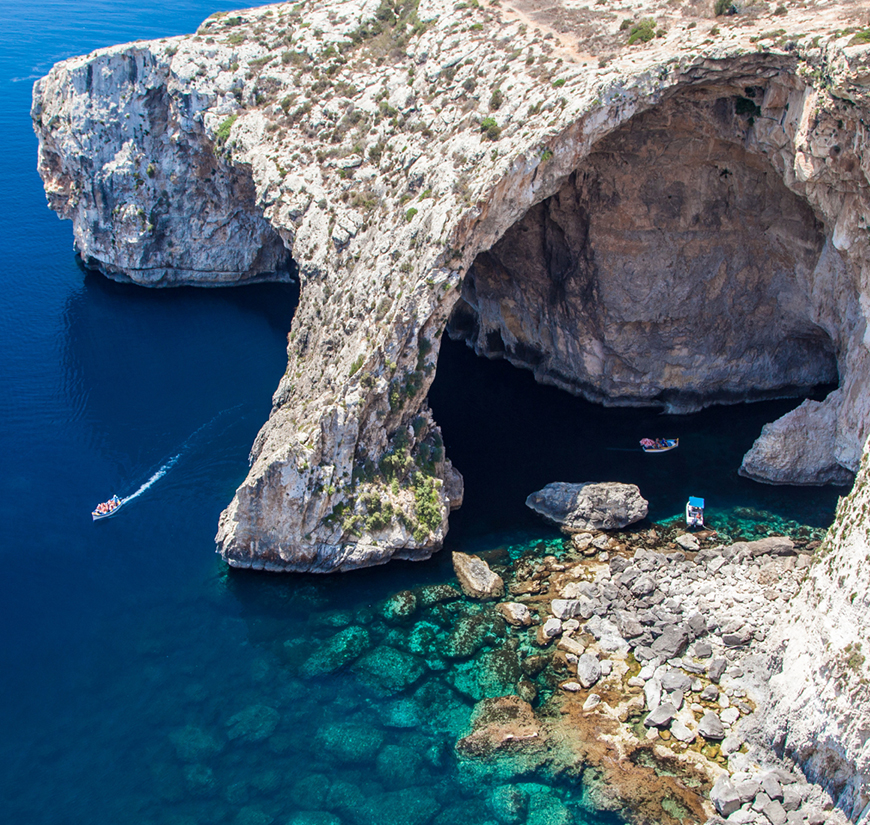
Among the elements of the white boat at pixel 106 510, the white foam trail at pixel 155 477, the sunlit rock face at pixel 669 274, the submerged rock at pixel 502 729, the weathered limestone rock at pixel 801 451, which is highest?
the sunlit rock face at pixel 669 274

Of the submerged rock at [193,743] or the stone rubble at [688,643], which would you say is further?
the submerged rock at [193,743]

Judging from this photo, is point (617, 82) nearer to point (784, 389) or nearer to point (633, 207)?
point (633, 207)

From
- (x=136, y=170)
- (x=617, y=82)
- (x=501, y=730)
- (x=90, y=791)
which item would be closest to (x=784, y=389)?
(x=617, y=82)

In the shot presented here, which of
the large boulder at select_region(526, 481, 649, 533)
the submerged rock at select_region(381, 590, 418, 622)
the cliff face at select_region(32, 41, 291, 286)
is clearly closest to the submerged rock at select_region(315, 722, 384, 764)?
the submerged rock at select_region(381, 590, 418, 622)

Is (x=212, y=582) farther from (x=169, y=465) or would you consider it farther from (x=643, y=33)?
(x=643, y=33)

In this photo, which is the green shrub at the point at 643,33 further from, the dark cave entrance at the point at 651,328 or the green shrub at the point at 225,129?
the green shrub at the point at 225,129

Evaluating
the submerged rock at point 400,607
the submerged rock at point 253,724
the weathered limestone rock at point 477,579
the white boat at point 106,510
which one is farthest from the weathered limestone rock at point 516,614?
the white boat at point 106,510

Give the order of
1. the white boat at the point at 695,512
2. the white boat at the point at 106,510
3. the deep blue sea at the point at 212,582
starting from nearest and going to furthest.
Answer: the deep blue sea at the point at 212,582
the white boat at the point at 695,512
the white boat at the point at 106,510
